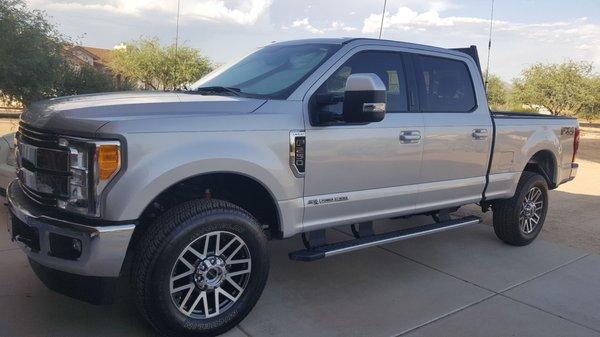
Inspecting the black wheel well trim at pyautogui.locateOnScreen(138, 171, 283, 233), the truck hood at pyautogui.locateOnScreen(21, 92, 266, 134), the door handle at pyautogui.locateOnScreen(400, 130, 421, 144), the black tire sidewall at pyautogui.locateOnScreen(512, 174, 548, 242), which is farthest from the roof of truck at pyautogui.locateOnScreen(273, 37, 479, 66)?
the black tire sidewall at pyautogui.locateOnScreen(512, 174, 548, 242)

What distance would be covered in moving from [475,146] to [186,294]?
3039mm

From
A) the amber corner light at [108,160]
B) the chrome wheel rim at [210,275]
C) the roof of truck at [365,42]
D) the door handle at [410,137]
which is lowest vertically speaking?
the chrome wheel rim at [210,275]

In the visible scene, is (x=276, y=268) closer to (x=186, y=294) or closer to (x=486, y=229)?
(x=186, y=294)

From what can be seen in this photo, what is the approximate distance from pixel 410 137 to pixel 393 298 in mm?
1313

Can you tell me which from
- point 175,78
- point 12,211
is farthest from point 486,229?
point 175,78

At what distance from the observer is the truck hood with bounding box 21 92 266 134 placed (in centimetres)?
299

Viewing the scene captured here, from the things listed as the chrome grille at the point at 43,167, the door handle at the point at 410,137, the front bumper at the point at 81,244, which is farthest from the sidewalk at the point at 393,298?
the door handle at the point at 410,137

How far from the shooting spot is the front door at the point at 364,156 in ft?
12.4

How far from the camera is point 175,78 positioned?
37.3 metres

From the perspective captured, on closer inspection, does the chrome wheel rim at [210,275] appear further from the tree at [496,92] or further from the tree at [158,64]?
the tree at [496,92]

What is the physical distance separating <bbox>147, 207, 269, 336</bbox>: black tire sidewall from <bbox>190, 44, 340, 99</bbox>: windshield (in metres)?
1.01

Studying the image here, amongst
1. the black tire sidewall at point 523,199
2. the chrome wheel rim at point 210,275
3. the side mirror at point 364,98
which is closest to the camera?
the chrome wheel rim at point 210,275

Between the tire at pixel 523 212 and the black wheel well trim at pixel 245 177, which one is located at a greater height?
the black wheel well trim at pixel 245 177

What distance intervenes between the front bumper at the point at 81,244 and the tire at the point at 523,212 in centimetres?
419
